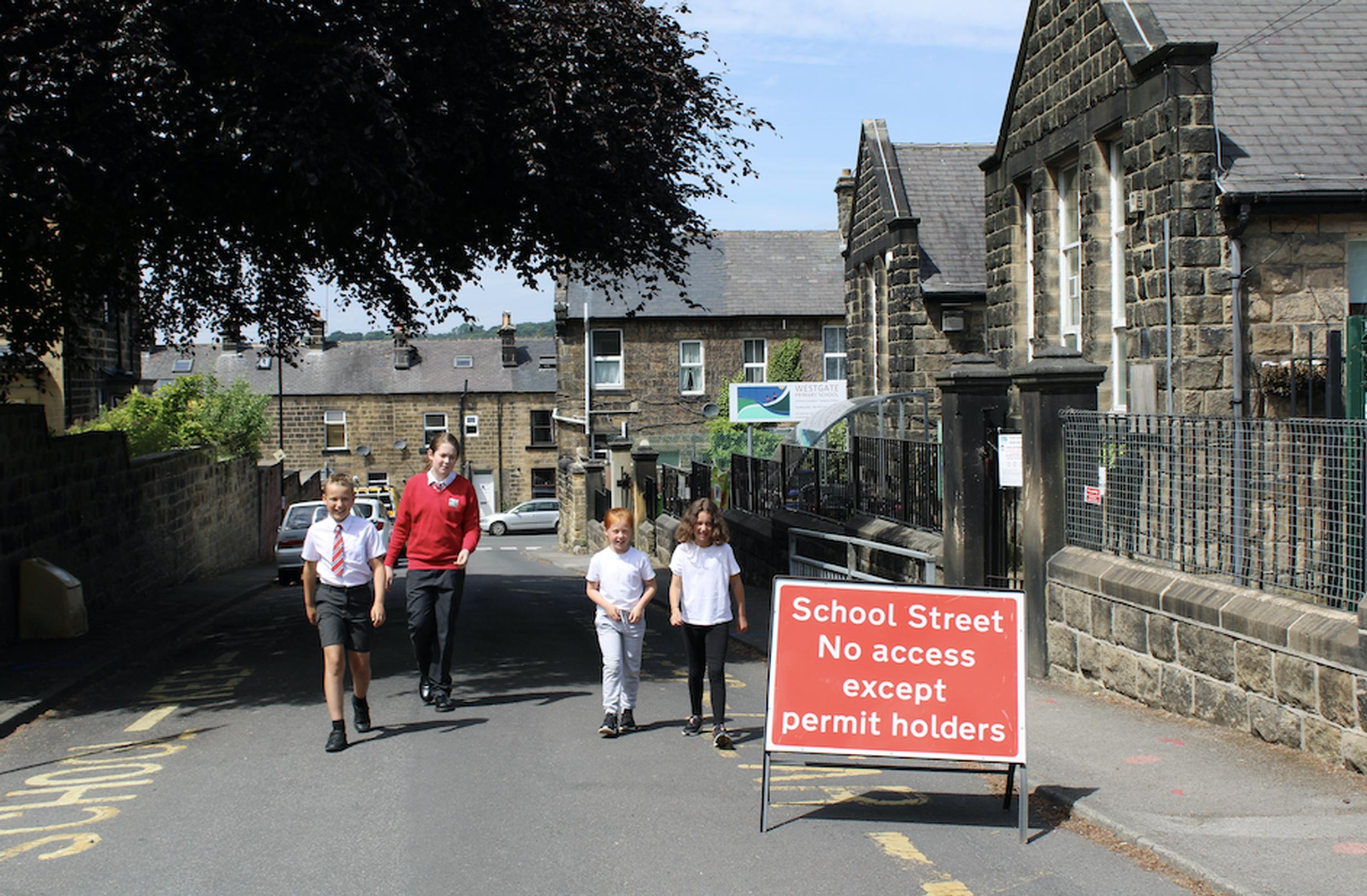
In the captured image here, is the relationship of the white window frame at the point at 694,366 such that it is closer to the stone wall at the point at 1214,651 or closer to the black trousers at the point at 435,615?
the stone wall at the point at 1214,651

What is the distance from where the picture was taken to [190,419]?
30.4 m

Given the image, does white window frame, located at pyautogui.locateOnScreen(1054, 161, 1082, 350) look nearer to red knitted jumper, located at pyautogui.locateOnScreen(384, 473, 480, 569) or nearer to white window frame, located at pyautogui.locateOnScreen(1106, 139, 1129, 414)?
white window frame, located at pyautogui.locateOnScreen(1106, 139, 1129, 414)

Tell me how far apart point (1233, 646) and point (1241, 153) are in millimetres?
6337

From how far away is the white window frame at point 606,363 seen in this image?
44375mm

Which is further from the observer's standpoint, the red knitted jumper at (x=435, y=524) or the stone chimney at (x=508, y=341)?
the stone chimney at (x=508, y=341)

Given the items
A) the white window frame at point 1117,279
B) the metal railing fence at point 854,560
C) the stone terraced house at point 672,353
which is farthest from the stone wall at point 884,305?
the stone terraced house at point 672,353

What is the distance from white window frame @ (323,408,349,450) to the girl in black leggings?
53080 millimetres

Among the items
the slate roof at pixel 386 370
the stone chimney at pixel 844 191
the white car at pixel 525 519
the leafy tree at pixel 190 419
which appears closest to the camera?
the leafy tree at pixel 190 419

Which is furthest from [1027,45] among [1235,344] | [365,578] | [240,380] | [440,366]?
[440,366]

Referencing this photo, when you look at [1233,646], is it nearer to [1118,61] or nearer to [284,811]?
[284,811]

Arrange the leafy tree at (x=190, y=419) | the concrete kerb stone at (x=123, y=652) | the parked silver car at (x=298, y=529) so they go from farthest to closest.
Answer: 1. the leafy tree at (x=190, y=419)
2. the parked silver car at (x=298, y=529)
3. the concrete kerb stone at (x=123, y=652)

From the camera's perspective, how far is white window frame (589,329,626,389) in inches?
1747

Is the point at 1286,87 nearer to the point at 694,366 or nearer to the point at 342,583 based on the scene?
the point at 342,583

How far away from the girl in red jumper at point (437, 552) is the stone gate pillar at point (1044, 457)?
424 cm
